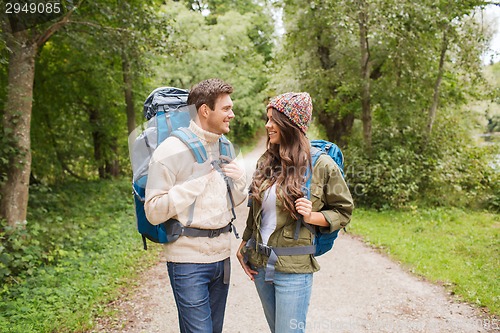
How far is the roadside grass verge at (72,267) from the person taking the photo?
414 centimetres

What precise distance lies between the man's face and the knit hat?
266 mm

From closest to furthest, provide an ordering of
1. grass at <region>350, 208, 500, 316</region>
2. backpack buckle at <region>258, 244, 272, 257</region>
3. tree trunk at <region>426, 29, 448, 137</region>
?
backpack buckle at <region>258, 244, 272, 257</region> → grass at <region>350, 208, 500, 316</region> → tree trunk at <region>426, 29, 448, 137</region>

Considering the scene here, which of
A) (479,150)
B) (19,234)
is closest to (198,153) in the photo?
(19,234)

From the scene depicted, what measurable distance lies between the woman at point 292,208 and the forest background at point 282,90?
3782mm

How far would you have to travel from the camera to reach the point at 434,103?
34.3ft

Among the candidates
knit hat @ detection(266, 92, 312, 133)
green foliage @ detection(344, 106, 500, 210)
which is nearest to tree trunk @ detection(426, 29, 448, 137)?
green foliage @ detection(344, 106, 500, 210)

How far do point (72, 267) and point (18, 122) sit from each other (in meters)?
2.44

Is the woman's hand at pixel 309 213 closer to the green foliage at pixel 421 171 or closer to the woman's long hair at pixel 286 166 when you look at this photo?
the woman's long hair at pixel 286 166

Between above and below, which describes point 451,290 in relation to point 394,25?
below

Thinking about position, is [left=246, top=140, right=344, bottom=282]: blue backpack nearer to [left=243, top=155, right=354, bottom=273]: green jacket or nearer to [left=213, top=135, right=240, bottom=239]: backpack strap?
[left=243, top=155, right=354, bottom=273]: green jacket

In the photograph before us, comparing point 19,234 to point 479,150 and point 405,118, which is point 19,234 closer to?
point 405,118

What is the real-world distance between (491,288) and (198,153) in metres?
4.62

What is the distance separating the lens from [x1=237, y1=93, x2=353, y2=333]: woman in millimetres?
Result: 2260

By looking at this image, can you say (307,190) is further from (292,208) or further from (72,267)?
(72,267)
